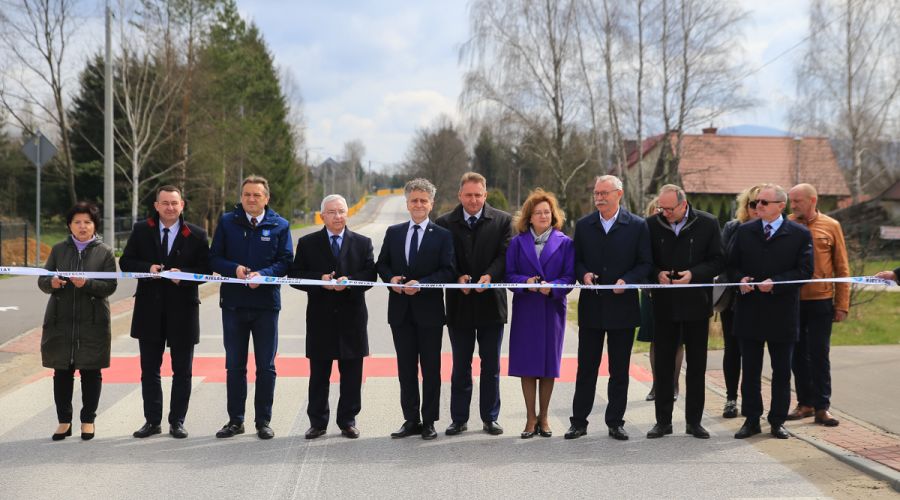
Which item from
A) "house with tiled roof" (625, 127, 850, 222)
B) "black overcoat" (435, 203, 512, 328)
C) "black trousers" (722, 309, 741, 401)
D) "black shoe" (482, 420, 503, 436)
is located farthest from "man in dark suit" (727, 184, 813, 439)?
"house with tiled roof" (625, 127, 850, 222)

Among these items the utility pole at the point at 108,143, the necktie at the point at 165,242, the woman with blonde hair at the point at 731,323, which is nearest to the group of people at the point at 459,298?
the necktie at the point at 165,242

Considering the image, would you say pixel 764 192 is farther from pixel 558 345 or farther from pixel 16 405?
pixel 16 405

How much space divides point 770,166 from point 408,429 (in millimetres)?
53158

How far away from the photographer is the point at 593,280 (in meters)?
6.58

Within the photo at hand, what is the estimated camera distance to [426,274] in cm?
666

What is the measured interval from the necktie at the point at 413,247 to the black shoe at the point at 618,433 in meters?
2.14

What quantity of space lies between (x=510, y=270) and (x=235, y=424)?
Answer: 257cm

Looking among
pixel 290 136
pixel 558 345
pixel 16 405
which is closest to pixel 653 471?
pixel 558 345

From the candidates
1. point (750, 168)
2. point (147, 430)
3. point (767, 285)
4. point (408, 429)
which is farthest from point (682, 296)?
point (750, 168)

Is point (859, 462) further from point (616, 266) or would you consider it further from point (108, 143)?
point (108, 143)

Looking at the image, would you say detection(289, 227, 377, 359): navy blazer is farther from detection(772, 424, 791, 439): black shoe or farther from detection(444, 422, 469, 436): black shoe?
detection(772, 424, 791, 439): black shoe

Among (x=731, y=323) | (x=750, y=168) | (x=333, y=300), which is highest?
(x=750, y=168)

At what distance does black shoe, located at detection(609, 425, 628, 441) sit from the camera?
6.49 m

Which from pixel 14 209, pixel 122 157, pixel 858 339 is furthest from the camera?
pixel 14 209
